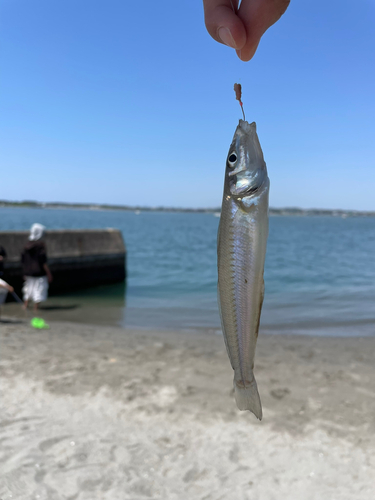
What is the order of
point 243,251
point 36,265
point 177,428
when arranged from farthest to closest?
point 36,265 → point 177,428 → point 243,251

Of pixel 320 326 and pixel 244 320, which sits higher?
pixel 244 320

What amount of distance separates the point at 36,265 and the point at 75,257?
481cm

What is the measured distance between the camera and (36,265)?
13648 millimetres

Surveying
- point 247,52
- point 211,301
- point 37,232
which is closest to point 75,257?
point 37,232

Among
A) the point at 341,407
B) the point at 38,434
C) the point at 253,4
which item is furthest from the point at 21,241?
the point at 253,4

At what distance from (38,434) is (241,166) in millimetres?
5116

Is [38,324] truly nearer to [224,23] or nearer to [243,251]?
[243,251]

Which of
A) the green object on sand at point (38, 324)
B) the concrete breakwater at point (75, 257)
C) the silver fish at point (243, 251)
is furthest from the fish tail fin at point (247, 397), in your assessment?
the concrete breakwater at point (75, 257)

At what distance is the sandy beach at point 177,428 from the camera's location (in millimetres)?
4566

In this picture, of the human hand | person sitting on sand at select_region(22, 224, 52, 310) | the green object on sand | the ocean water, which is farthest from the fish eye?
person sitting on sand at select_region(22, 224, 52, 310)

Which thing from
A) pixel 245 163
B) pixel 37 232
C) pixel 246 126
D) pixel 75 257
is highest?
pixel 246 126

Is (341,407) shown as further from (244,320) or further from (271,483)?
(244,320)

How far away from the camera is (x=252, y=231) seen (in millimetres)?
1603

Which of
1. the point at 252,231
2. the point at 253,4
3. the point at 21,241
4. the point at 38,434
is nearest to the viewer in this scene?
the point at 252,231
